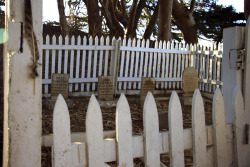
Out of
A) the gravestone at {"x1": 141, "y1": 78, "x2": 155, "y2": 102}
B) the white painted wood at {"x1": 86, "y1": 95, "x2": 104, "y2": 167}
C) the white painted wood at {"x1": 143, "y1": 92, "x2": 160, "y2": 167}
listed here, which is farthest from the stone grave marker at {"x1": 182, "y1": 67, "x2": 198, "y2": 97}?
the white painted wood at {"x1": 86, "y1": 95, "x2": 104, "y2": 167}

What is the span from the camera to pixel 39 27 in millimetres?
1368

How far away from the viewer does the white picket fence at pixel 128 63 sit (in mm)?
6879

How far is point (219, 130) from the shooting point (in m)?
2.06

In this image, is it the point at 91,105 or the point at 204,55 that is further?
the point at 204,55

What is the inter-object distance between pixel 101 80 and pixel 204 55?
412 centimetres

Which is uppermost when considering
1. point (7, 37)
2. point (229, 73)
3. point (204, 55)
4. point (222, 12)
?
point (222, 12)

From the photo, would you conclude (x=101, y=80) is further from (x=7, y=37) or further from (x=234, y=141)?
(x=7, y=37)

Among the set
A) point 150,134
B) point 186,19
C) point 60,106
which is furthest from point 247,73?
point 186,19

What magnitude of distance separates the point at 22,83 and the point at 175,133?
45.9 inches

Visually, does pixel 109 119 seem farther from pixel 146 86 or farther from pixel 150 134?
pixel 150 134

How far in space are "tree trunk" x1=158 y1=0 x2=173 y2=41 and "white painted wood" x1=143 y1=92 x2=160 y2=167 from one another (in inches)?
327

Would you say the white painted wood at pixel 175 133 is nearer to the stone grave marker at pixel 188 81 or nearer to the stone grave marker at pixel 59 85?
the stone grave marker at pixel 59 85

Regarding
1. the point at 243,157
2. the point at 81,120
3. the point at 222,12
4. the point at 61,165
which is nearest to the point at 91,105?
the point at 61,165

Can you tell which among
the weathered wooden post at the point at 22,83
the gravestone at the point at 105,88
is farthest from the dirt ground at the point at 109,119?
the weathered wooden post at the point at 22,83
